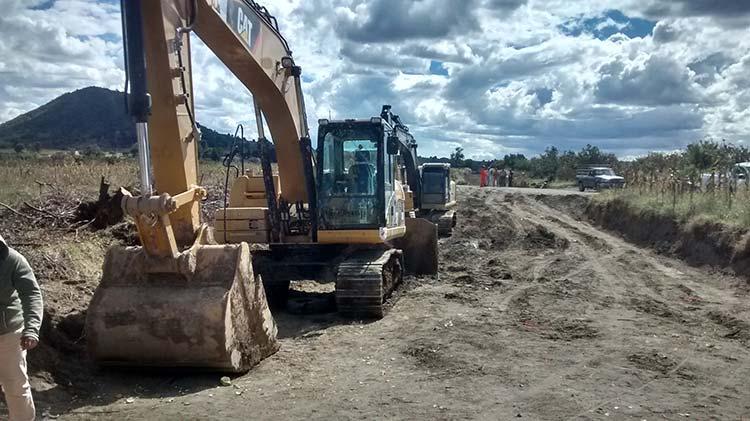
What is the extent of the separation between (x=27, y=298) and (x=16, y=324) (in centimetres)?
18

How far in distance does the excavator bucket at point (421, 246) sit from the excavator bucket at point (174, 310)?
687 cm

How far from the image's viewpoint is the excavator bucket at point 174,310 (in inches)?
273

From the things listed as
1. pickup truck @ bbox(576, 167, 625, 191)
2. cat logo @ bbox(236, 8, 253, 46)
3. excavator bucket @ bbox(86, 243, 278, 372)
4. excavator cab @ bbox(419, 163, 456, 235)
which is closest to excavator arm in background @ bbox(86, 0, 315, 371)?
excavator bucket @ bbox(86, 243, 278, 372)

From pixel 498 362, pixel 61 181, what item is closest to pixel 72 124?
pixel 61 181

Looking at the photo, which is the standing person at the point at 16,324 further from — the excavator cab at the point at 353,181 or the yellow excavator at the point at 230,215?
the excavator cab at the point at 353,181

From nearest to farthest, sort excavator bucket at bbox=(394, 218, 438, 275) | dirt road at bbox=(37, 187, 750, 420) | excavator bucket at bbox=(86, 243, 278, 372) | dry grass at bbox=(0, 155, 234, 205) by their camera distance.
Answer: dirt road at bbox=(37, 187, 750, 420), excavator bucket at bbox=(86, 243, 278, 372), excavator bucket at bbox=(394, 218, 438, 275), dry grass at bbox=(0, 155, 234, 205)

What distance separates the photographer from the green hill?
68.0 metres

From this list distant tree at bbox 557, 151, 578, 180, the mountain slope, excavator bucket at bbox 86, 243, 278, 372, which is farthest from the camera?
the mountain slope

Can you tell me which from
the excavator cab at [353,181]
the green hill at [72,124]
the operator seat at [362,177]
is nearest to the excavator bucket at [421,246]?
the excavator cab at [353,181]

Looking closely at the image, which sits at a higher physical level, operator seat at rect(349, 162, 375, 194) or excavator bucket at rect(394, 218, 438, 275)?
operator seat at rect(349, 162, 375, 194)

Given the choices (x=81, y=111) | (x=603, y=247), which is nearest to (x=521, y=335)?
(x=603, y=247)

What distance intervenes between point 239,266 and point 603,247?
1421 cm

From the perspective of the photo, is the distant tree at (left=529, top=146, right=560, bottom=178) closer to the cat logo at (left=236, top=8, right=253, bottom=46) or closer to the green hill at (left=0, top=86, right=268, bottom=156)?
the green hill at (left=0, top=86, right=268, bottom=156)

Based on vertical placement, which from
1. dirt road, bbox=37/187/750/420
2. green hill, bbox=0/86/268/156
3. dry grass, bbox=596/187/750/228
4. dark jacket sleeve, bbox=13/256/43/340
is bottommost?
dirt road, bbox=37/187/750/420
